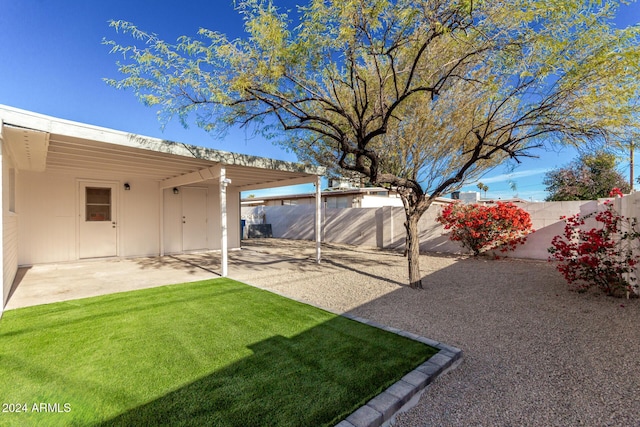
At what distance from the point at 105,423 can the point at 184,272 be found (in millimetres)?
5376

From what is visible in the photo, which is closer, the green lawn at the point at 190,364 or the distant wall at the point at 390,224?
the green lawn at the point at 190,364

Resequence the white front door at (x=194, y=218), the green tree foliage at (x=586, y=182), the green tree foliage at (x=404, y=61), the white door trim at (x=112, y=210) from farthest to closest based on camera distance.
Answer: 1. the green tree foliage at (x=586, y=182)
2. the white front door at (x=194, y=218)
3. the white door trim at (x=112, y=210)
4. the green tree foliage at (x=404, y=61)

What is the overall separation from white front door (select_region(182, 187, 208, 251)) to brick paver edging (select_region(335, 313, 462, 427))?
9.08 meters

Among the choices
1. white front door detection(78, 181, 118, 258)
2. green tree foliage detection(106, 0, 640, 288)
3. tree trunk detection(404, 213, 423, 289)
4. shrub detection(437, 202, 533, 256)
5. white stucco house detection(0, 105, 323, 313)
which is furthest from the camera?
shrub detection(437, 202, 533, 256)

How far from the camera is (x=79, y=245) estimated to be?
320 inches

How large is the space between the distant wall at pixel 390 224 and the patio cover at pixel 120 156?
4.97 m

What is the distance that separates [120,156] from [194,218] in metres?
→ 4.61

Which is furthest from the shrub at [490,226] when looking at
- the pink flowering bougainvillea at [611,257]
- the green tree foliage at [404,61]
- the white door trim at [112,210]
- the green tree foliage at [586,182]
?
the green tree foliage at [586,182]

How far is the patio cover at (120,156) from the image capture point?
13.9 ft

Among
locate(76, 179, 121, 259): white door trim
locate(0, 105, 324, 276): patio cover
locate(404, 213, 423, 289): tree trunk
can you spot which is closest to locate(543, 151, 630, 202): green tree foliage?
locate(404, 213, 423, 289): tree trunk

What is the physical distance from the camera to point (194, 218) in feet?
34.2

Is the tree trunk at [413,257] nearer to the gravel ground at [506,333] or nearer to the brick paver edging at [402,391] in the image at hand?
the gravel ground at [506,333]

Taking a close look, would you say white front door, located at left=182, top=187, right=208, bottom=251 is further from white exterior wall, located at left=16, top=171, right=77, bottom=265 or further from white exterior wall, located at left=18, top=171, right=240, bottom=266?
white exterior wall, located at left=16, top=171, right=77, bottom=265

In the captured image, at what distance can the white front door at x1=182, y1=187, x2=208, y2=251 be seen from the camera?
10.2 m
